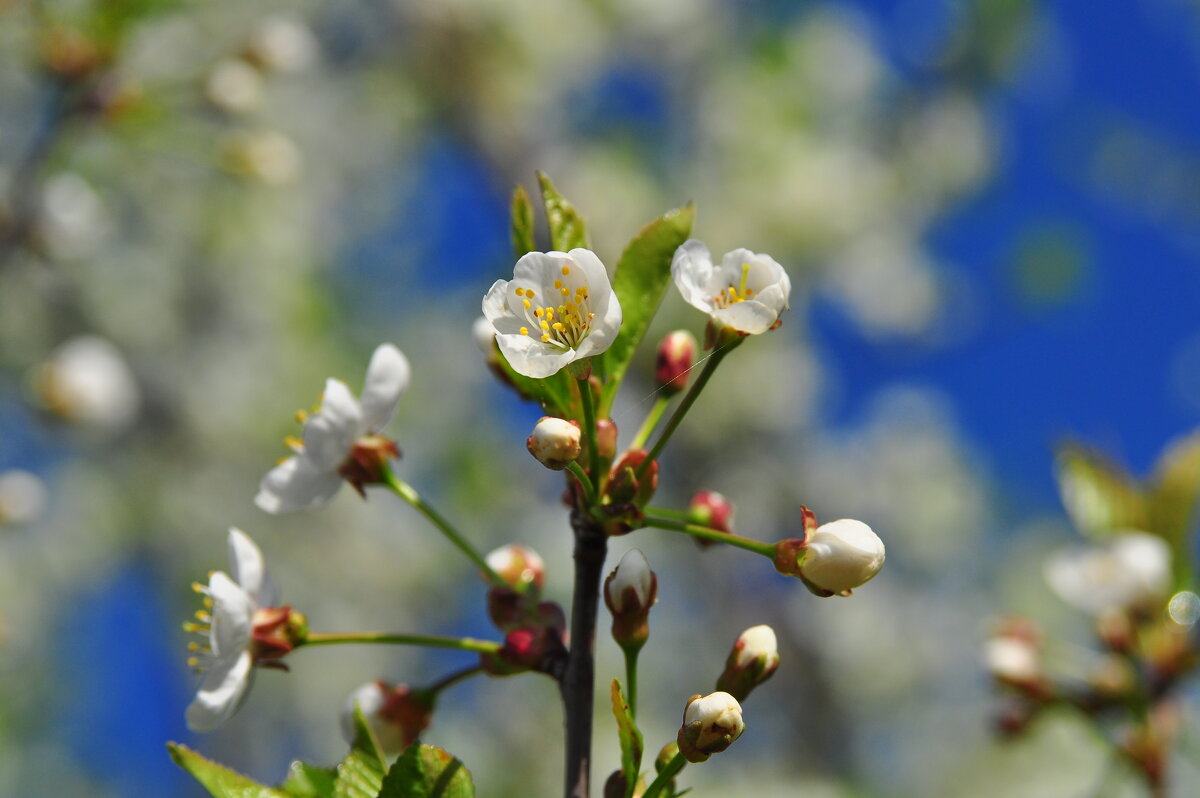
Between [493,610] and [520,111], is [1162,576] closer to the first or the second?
[493,610]

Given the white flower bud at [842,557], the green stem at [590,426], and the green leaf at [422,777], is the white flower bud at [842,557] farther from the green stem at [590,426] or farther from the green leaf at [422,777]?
the green leaf at [422,777]

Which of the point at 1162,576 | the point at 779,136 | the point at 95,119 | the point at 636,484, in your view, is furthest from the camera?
the point at 779,136

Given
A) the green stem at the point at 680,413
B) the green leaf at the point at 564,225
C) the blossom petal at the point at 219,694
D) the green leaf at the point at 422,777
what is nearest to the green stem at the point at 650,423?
the green stem at the point at 680,413


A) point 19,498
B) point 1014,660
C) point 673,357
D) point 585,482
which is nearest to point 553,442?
point 585,482

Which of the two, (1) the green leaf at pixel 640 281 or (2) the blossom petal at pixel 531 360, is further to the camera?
(1) the green leaf at pixel 640 281

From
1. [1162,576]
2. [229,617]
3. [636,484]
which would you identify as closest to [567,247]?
[636,484]
